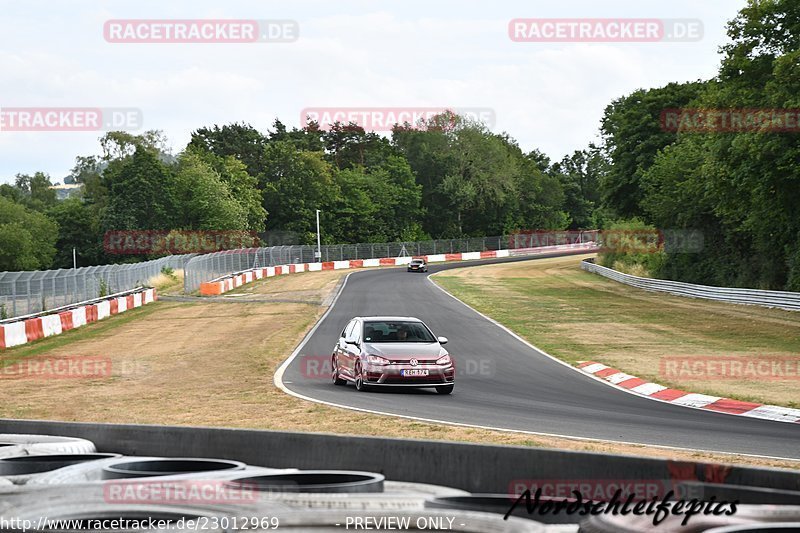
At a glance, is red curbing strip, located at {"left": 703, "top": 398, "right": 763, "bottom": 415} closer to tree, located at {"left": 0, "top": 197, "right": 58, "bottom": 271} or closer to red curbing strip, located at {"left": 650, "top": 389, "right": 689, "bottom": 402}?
red curbing strip, located at {"left": 650, "top": 389, "right": 689, "bottom": 402}

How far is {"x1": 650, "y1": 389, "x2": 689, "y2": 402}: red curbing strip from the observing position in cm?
1748

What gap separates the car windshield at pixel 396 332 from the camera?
62.3 ft

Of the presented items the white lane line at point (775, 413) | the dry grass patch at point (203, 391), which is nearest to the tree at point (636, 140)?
the dry grass patch at point (203, 391)

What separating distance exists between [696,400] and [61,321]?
24.0 m

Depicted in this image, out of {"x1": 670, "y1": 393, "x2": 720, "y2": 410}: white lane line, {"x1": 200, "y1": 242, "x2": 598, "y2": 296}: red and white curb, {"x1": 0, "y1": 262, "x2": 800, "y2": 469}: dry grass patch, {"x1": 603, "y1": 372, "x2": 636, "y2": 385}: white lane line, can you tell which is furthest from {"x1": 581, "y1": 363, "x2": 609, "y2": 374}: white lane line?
{"x1": 200, "y1": 242, "x2": 598, "y2": 296}: red and white curb

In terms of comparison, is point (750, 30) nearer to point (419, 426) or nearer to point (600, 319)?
point (600, 319)

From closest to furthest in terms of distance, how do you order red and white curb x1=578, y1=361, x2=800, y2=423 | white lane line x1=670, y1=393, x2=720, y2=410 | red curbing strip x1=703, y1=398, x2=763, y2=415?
red and white curb x1=578, y1=361, x2=800, y2=423 < red curbing strip x1=703, y1=398, x2=763, y2=415 < white lane line x1=670, y1=393, x2=720, y2=410

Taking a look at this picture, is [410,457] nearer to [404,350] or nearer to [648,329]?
[404,350]

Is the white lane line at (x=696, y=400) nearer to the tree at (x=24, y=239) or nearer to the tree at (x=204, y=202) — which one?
the tree at (x=204, y=202)

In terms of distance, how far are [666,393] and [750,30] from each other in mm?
22376

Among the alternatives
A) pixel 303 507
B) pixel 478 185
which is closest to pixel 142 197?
pixel 478 185

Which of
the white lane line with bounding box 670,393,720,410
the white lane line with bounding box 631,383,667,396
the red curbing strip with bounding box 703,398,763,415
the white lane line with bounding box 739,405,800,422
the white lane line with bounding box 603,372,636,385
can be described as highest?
the white lane line with bounding box 739,405,800,422

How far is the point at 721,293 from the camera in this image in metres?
45.7

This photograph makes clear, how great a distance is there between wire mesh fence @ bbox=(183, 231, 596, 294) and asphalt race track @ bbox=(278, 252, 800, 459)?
111 feet
